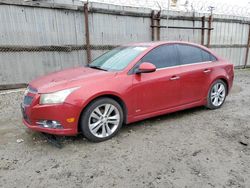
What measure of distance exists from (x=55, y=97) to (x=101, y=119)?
75 centimetres

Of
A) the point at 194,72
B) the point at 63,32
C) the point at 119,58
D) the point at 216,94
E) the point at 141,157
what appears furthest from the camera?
the point at 63,32

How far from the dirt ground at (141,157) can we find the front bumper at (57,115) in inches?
11.6

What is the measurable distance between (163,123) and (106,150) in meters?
1.40

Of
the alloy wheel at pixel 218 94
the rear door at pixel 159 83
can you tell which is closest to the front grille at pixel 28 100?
the rear door at pixel 159 83

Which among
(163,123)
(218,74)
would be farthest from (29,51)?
(218,74)

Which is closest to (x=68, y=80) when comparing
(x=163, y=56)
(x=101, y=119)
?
(x=101, y=119)

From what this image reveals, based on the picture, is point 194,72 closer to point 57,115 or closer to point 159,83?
point 159,83

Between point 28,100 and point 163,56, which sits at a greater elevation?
point 163,56

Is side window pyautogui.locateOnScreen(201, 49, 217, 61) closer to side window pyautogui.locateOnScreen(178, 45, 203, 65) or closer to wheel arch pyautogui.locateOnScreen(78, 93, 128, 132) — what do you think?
side window pyautogui.locateOnScreen(178, 45, 203, 65)

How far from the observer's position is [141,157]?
9.59ft

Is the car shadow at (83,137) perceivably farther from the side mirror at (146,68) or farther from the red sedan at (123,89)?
the side mirror at (146,68)

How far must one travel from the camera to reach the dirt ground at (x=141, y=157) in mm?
2471

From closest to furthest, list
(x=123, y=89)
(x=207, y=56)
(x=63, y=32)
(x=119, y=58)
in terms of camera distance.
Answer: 1. (x=123, y=89)
2. (x=119, y=58)
3. (x=207, y=56)
4. (x=63, y=32)

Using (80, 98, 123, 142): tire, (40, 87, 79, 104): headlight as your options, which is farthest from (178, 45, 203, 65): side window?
(40, 87, 79, 104): headlight
